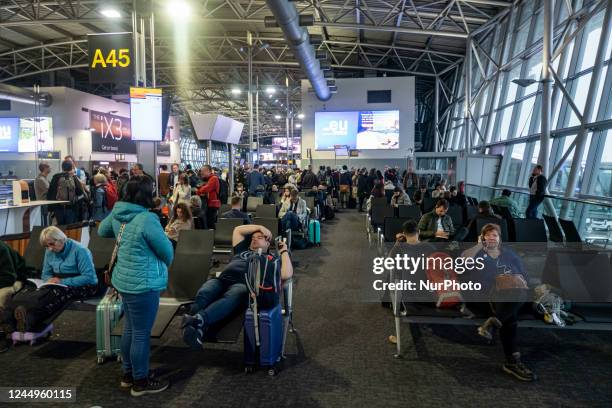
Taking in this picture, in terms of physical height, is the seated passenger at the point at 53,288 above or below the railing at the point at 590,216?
below

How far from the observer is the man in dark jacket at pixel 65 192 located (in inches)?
291

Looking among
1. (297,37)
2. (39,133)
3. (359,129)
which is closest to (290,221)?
(297,37)

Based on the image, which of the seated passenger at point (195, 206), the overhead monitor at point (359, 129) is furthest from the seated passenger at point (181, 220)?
the overhead monitor at point (359, 129)

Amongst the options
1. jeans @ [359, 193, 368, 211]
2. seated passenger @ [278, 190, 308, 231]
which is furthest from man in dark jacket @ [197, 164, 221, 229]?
jeans @ [359, 193, 368, 211]

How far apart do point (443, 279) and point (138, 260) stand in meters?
2.77

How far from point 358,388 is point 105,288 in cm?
278

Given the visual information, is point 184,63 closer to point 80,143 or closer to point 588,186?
point 80,143

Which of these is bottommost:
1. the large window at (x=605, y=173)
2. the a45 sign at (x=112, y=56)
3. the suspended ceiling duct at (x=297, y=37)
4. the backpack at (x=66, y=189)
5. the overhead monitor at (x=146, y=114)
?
the backpack at (x=66, y=189)

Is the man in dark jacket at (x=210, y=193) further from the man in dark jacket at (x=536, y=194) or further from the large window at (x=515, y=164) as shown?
the large window at (x=515, y=164)

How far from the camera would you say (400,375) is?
3357 millimetres

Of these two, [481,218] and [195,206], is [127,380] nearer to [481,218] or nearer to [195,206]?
[195,206]

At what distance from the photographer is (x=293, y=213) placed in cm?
847

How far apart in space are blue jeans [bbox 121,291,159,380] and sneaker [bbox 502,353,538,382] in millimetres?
2785

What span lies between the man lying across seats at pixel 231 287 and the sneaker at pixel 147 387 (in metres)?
0.36
